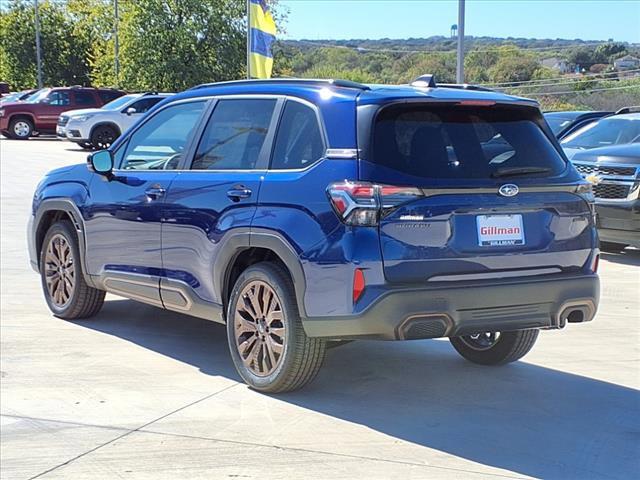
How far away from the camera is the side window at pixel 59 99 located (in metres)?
30.3

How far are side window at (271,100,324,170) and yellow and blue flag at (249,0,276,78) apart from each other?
11.1 meters

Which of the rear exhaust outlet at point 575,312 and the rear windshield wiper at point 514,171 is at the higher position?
the rear windshield wiper at point 514,171

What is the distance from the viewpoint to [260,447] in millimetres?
4352

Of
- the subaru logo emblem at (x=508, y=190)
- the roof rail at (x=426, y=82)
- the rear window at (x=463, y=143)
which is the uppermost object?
the roof rail at (x=426, y=82)

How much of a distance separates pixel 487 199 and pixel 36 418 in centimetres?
278

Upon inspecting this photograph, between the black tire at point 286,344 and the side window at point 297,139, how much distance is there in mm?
615

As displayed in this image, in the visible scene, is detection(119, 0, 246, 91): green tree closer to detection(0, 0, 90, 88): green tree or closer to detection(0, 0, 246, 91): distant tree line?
detection(0, 0, 246, 91): distant tree line

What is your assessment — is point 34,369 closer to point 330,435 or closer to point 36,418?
point 36,418

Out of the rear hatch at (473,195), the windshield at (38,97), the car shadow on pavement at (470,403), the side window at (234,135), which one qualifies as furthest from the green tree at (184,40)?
the rear hatch at (473,195)

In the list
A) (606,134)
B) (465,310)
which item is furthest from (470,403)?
(606,134)

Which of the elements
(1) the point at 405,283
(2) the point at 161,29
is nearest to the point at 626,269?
(1) the point at 405,283

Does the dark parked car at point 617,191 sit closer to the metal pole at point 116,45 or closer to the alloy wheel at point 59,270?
the alloy wheel at point 59,270

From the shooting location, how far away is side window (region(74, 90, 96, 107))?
29.9m

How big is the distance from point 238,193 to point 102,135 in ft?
69.3
